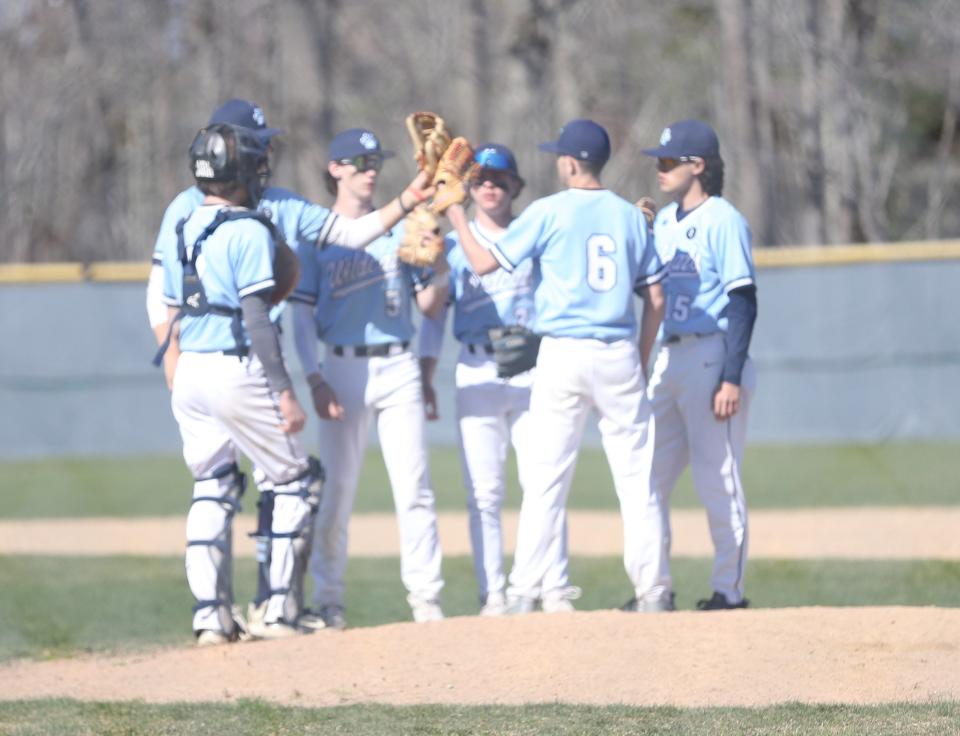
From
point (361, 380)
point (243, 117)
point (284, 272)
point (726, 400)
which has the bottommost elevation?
point (726, 400)

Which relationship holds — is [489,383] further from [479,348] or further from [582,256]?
[582,256]

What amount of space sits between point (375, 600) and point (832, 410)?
8.32 meters

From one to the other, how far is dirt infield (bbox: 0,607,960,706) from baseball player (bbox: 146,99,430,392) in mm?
1151

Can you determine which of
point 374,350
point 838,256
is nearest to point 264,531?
point 374,350

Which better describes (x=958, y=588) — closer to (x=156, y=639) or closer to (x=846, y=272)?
(x=156, y=639)

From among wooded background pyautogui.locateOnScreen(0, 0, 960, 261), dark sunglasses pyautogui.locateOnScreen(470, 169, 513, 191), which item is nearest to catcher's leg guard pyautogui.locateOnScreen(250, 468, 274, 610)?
dark sunglasses pyautogui.locateOnScreen(470, 169, 513, 191)

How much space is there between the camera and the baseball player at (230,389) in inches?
211

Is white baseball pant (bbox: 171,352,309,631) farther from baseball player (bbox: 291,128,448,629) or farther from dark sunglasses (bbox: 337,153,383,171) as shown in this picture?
dark sunglasses (bbox: 337,153,383,171)

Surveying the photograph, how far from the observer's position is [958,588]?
22.9 ft

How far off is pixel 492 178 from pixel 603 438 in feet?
4.30

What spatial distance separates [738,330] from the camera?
580 cm

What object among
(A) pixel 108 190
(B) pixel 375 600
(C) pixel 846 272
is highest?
(A) pixel 108 190

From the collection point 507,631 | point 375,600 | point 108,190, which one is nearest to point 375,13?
point 108,190

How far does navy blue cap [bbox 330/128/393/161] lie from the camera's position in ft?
19.9
